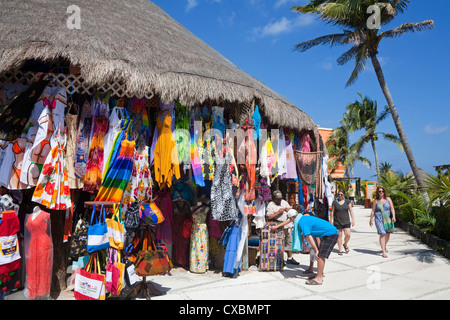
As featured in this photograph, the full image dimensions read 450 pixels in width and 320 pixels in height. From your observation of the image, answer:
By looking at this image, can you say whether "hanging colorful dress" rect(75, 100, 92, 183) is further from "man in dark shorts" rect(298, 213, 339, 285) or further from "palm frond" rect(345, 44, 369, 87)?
"palm frond" rect(345, 44, 369, 87)

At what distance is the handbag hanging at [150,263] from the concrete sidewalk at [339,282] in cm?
47

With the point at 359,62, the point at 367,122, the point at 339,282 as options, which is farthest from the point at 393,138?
the point at 339,282

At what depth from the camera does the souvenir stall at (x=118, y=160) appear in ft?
15.7

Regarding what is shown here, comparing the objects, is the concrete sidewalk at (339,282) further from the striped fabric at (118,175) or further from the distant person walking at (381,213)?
the striped fabric at (118,175)

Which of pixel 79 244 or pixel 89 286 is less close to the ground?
pixel 79 244

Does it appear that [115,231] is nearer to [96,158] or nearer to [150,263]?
[150,263]

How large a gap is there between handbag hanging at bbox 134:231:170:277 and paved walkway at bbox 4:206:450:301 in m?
0.47

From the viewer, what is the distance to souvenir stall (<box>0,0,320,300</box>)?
478 centimetres

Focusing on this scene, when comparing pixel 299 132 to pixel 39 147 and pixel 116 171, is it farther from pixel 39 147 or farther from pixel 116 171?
pixel 39 147

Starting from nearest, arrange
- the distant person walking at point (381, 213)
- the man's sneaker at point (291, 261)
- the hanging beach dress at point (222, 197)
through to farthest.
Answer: the hanging beach dress at point (222, 197), the man's sneaker at point (291, 261), the distant person walking at point (381, 213)

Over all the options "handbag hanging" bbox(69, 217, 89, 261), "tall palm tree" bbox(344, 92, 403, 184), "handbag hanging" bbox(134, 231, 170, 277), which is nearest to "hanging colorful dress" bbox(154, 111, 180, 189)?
"handbag hanging" bbox(134, 231, 170, 277)

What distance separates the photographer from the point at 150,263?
484 cm

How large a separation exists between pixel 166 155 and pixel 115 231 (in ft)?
5.53

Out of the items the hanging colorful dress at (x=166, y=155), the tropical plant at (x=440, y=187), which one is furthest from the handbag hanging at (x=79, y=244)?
the tropical plant at (x=440, y=187)
